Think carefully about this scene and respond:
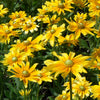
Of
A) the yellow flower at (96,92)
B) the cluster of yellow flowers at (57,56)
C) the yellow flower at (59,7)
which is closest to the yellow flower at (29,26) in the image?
the cluster of yellow flowers at (57,56)

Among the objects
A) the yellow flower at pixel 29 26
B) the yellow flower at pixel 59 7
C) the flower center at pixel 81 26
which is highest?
the yellow flower at pixel 59 7

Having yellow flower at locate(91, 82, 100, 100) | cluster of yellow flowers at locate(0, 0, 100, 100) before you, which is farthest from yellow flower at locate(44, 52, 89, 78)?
yellow flower at locate(91, 82, 100, 100)

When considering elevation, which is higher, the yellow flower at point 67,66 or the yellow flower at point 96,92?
the yellow flower at point 67,66

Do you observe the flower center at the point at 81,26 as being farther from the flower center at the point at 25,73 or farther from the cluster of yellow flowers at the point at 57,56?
the flower center at the point at 25,73

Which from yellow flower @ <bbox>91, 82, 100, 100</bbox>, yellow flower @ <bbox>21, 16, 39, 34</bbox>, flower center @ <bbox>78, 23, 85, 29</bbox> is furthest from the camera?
yellow flower @ <bbox>21, 16, 39, 34</bbox>

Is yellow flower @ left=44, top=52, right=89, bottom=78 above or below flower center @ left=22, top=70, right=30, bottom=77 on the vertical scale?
above

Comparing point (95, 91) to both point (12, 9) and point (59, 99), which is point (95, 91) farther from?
point (12, 9)

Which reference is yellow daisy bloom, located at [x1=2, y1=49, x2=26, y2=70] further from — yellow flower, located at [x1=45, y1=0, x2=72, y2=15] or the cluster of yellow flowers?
yellow flower, located at [x1=45, y1=0, x2=72, y2=15]

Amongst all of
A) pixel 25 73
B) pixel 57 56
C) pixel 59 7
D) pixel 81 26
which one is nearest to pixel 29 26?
pixel 59 7

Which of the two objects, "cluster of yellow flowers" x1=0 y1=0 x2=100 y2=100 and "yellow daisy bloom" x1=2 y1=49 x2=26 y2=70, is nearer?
"cluster of yellow flowers" x1=0 y1=0 x2=100 y2=100

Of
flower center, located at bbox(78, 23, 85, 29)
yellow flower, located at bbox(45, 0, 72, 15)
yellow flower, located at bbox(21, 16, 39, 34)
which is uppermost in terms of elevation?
yellow flower, located at bbox(45, 0, 72, 15)

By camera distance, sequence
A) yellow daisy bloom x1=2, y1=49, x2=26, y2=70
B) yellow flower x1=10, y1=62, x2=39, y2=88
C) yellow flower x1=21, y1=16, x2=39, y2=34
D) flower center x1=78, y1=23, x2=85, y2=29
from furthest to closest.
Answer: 1. yellow flower x1=21, y1=16, x2=39, y2=34
2. flower center x1=78, y1=23, x2=85, y2=29
3. yellow daisy bloom x1=2, y1=49, x2=26, y2=70
4. yellow flower x1=10, y1=62, x2=39, y2=88

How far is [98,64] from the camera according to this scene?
152 cm

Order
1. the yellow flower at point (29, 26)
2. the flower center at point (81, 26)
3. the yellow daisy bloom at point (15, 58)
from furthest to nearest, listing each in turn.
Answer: the yellow flower at point (29, 26) → the flower center at point (81, 26) → the yellow daisy bloom at point (15, 58)
